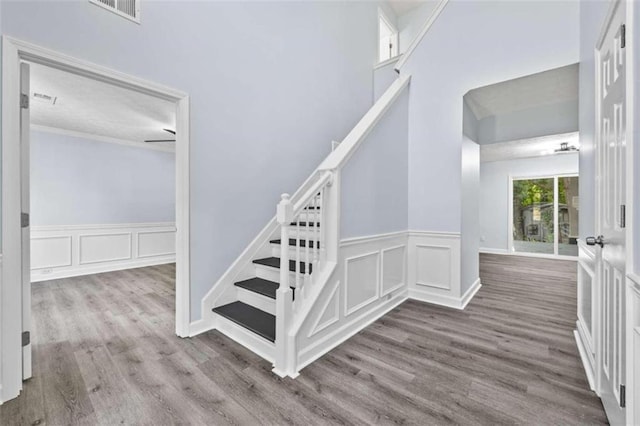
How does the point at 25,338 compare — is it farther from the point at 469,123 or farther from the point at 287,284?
the point at 469,123

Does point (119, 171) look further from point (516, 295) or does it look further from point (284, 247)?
point (516, 295)

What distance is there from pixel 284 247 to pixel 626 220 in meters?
1.64

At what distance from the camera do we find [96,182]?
4.81m

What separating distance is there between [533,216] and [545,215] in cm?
23

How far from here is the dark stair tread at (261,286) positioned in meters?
2.34

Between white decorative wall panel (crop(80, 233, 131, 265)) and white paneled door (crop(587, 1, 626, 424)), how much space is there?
6.21 meters

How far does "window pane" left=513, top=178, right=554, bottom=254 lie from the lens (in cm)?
653

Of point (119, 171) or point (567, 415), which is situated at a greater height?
point (119, 171)

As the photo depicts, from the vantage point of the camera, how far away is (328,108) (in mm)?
3932

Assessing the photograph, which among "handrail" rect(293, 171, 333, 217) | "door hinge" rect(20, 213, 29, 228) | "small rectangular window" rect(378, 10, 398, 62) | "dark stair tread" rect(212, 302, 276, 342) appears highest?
"small rectangular window" rect(378, 10, 398, 62)

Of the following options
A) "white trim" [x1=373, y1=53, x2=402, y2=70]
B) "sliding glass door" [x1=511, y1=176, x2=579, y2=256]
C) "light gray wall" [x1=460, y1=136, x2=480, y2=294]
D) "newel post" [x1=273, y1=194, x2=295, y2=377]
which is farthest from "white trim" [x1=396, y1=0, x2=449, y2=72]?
"sliding glass door" [x1=511, y1=176, x2=579, y2=256]

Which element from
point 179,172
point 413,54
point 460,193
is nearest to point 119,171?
point 179,172

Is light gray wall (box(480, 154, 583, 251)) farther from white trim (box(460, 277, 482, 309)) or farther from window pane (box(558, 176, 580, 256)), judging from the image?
white trim (box(460, 277, 482, 309))

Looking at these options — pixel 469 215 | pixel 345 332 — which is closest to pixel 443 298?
pixel 469 215
